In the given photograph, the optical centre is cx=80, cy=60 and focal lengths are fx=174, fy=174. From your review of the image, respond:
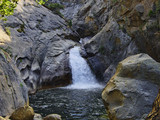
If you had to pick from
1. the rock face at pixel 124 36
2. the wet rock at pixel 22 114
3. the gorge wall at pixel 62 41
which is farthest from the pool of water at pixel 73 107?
the rock face at pixel 124 36

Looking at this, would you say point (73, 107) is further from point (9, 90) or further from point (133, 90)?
point (133, 90)

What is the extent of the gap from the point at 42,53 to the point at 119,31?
11685 millimetres

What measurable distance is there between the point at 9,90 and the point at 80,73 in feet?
55.8

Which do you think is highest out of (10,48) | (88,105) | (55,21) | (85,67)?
(55,21)

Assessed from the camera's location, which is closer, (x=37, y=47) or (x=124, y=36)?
(x=124, y=36)

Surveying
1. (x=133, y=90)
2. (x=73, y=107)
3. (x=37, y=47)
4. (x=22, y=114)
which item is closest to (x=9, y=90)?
(x=22, y=114)

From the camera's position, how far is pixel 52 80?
2441cm

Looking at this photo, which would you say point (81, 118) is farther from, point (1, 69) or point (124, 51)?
point (124, 51)

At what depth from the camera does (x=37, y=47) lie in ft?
82.6

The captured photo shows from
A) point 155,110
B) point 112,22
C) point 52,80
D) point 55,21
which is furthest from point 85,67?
point 155,110

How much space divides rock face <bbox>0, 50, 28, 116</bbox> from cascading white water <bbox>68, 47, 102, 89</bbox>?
13.8 metres

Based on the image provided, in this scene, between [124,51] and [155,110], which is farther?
[124,51]

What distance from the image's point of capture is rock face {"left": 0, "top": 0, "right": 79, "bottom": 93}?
20859 mm

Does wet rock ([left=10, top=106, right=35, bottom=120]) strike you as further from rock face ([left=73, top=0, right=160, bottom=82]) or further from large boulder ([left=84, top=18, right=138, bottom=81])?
large boulder ([left=84, top=18, right=138, bottom=81])
